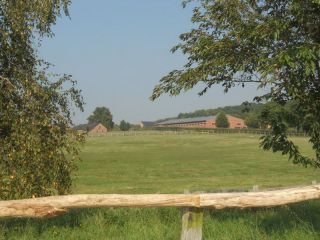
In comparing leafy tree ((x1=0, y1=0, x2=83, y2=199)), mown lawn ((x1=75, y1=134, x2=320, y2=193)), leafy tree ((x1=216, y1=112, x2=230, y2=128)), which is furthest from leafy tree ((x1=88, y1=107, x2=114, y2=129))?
leafy tree ((x1=0, y1=0, x2=83, y2=199))

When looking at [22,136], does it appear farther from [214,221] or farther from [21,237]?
[214,221]

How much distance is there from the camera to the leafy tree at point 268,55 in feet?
25.2

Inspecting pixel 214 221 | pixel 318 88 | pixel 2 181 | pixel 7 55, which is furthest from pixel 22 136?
pixel 318 88

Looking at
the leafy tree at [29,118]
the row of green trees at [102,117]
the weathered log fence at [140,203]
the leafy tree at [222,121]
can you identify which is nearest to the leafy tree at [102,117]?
the row of green trees at [102,117]

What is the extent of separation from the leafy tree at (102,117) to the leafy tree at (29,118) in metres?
177

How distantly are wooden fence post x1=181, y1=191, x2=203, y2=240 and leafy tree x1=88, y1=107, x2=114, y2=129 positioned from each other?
182045mm

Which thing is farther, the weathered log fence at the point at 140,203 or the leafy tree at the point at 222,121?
the leafy tree at the point at 222,121

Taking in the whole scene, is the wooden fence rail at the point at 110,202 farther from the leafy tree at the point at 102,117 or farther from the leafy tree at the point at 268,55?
the leafy tree at the point at 102,117

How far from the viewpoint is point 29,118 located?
8.80 meters

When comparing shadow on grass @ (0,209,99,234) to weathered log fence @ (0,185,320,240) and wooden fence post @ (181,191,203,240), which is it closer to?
weathered log fence @ (0,185,320,240)

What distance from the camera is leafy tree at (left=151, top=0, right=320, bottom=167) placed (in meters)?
7.68

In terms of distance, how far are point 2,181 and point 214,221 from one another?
3840mm

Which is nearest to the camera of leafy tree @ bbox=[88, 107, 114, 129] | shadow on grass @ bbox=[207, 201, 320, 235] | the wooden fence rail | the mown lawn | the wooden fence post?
the wooden fence rail

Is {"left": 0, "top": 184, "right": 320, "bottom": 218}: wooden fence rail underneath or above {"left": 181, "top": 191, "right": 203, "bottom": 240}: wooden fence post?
above
